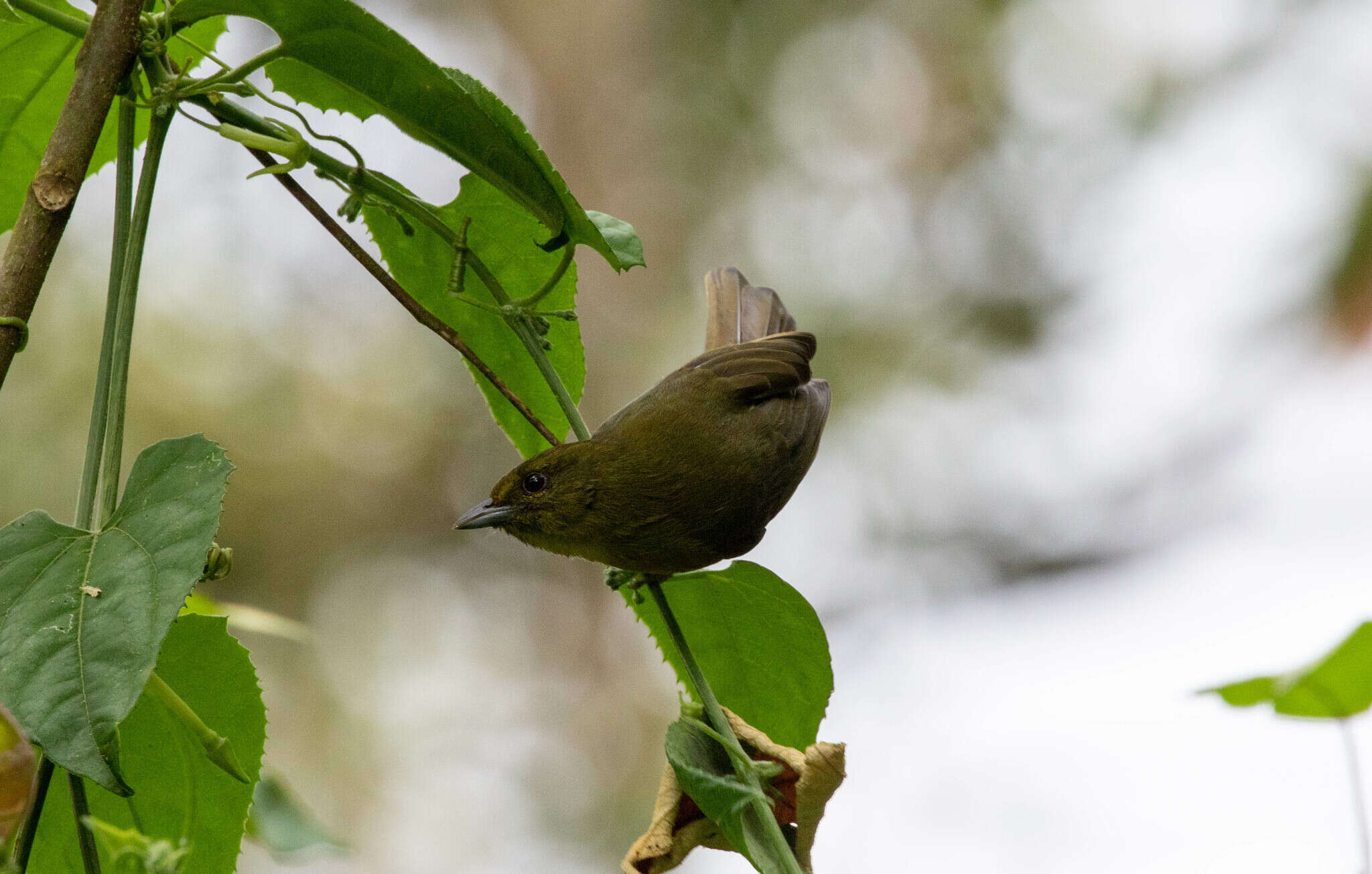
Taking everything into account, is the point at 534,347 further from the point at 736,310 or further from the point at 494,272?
the point at 736,310

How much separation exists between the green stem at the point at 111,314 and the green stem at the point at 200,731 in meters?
0.19

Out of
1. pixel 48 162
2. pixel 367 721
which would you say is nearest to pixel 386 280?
pixel 48 162

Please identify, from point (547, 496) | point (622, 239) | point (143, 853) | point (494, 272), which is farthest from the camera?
point (547, 496)

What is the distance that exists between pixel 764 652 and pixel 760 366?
128cm

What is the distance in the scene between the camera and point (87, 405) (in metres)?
7.04

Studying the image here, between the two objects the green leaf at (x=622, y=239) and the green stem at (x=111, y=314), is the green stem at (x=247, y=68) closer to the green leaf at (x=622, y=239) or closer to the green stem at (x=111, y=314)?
the green stem at (x=111, y=314)

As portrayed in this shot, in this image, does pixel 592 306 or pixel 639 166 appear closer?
pixel 592 306

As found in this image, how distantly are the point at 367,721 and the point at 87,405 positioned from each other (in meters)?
2.63

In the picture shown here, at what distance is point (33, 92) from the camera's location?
1.94 meters

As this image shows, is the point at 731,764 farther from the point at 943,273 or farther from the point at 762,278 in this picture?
the point at 943,273

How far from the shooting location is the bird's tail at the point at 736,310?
3348 millimetres

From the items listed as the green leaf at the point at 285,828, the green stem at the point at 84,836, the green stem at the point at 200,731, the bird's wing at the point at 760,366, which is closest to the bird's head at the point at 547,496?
the bird's wing at the point at 760,366

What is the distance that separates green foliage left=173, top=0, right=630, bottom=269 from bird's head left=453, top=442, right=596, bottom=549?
3.91ft

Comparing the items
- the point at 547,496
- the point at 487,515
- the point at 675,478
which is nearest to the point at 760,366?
the point at 675,478
